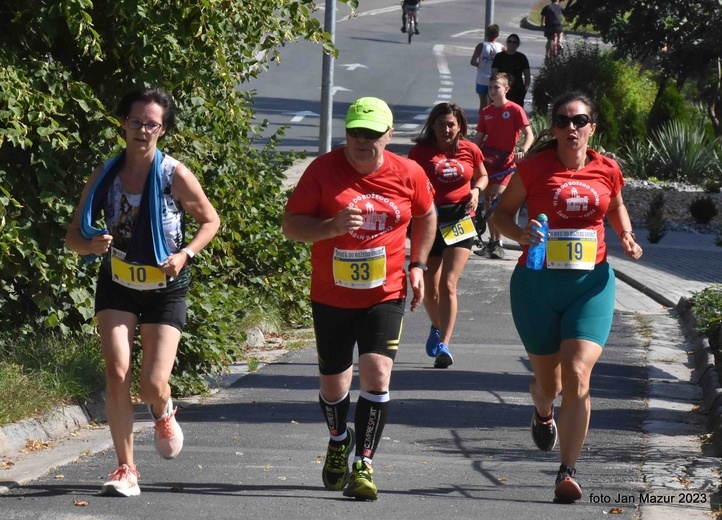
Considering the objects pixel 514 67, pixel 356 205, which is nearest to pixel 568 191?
pixel 356 205

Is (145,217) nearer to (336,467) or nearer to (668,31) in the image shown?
(336,467)

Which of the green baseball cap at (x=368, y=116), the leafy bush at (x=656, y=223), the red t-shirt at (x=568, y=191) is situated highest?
the green baseball cap at (x=368, y=116)

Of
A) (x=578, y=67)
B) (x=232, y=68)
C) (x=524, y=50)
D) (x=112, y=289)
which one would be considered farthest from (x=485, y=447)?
(x=524, y=50)

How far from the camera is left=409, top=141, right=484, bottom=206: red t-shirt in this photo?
9.33 meters

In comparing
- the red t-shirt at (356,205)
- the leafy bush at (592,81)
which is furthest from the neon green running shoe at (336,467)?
the leafy bush at (592,81)

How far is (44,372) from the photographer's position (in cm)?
723

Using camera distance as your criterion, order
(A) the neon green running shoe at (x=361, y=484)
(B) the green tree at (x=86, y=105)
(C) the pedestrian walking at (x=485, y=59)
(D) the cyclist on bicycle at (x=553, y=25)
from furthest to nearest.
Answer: (D) the cyclist on bicycle at (x=553, y=25) → (C) the pedestrian walking at (x=485, y=59) → (B) the green tree at (x=86, y=105) → (A) the neon green running shoe at (x=361, y=484)

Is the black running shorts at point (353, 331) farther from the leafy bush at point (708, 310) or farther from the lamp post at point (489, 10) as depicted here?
the lamp post at point (489, 10)

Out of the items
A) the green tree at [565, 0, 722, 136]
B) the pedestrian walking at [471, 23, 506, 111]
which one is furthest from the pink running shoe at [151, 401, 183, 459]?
the pedestrian walking at [471, 23, 506, 111]

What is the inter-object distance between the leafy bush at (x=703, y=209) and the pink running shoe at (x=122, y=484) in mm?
14063

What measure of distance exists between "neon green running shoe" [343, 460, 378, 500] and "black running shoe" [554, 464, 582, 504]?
2.72ft

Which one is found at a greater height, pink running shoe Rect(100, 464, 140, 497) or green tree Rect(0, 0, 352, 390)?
green tree Rect(0, 0, 352, 390)

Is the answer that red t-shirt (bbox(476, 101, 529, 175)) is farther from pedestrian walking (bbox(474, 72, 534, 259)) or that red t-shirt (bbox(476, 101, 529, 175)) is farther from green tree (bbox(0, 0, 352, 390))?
green tree (bbox(0, 0, 352, 390))

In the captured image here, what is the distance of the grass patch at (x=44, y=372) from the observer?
22.6 feet
